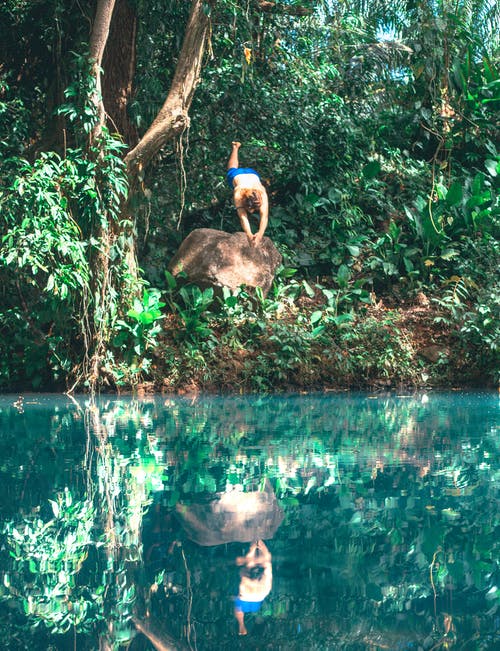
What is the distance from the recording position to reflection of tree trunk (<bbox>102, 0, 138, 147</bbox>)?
32.5ft

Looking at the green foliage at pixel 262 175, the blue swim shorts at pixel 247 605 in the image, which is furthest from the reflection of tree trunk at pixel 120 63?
the blue swim shorts at pixel 247 605

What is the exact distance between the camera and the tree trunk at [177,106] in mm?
9133

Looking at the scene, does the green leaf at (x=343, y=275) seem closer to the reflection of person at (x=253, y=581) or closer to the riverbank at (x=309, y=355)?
the riverbank at (x=309, y=355)

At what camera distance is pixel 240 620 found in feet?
5.92

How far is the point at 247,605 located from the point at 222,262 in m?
8.85

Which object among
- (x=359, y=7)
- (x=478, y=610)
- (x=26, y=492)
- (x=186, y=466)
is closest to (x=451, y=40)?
(x=359, y=7)

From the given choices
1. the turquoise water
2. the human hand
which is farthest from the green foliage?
the turquoise water

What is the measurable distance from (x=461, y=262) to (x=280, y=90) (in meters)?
3.81

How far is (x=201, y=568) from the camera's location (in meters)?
2.19

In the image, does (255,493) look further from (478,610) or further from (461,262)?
(461,262)

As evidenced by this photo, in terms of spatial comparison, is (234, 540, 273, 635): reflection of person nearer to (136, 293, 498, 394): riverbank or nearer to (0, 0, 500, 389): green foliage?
(0, 0, 500, 389): green foliage

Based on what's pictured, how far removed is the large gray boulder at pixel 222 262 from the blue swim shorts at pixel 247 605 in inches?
341

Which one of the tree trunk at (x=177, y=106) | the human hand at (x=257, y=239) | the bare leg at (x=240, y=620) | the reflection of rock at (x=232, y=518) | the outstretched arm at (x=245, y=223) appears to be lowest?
the reflection of rock at (x=232, y=518)

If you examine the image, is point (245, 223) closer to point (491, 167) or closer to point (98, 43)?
point (98, 43)
